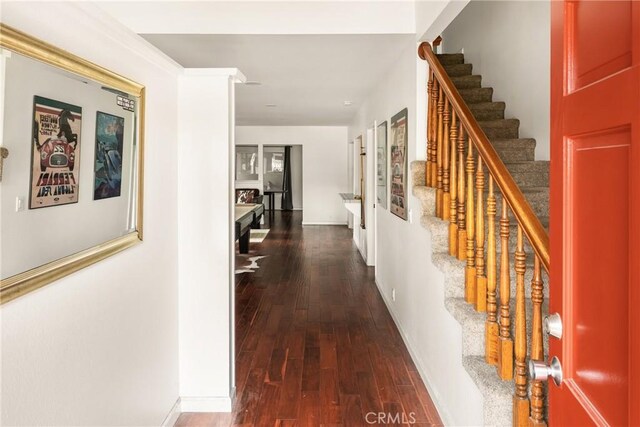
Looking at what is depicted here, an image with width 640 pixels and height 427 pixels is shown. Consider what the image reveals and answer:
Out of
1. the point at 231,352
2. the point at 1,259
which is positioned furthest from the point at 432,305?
the point at 1,259

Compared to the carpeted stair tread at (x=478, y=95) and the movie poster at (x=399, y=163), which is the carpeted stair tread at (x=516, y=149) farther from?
the carpeted stair tread at (x=478, y=95)

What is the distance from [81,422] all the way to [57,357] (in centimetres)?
31

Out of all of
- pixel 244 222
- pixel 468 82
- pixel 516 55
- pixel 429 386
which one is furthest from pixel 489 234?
pixel 244 222

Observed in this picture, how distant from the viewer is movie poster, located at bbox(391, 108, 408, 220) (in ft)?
12.6

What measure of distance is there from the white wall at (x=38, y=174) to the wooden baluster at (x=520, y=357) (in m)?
1.58

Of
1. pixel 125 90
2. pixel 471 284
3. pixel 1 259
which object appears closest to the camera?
pixel 1 259

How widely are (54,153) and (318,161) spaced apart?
34.0 feet

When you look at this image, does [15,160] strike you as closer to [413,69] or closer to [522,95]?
[413,69]

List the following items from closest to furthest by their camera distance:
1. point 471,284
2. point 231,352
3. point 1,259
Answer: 1. point 1,259
2. point 471,284
3. point 231,352

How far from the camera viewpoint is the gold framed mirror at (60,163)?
3.93ft

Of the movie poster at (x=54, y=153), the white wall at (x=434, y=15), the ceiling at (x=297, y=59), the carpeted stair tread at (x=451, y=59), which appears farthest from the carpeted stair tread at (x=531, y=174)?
the movie poster at (x=54, y=153)

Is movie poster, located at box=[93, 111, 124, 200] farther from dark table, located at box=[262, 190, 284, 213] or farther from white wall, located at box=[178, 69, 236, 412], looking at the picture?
dark table, located at box=[262, 190, 284, 213]

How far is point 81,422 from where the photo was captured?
1629mm

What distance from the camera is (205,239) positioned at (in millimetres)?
2664
